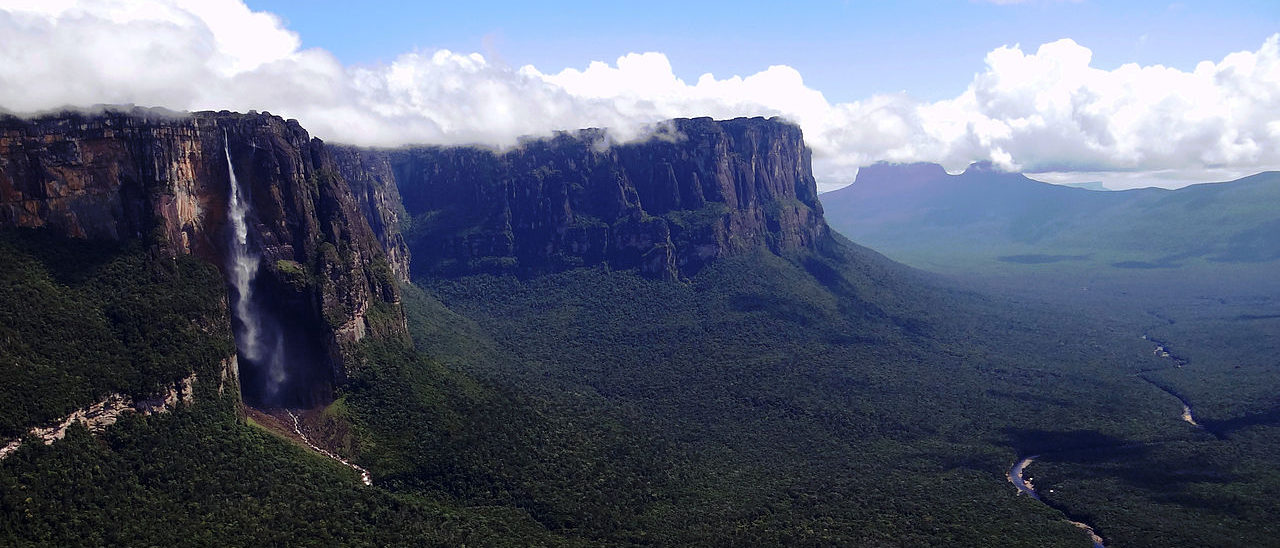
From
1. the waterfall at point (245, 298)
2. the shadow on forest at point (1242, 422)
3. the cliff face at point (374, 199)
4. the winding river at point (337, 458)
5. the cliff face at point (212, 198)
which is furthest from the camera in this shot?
the cliff face at point (374, 199)

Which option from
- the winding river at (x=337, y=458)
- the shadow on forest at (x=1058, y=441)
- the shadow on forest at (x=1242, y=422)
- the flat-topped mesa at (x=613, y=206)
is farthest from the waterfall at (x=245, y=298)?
the shadow on forest at (x=1242, y=422)

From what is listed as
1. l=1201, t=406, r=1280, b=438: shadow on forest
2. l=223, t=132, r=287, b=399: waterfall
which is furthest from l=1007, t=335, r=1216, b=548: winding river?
l=223, t=132, r=287, b=399: waterfall

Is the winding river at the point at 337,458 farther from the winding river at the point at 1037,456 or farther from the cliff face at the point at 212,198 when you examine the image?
the winding river at the point at 1037,456

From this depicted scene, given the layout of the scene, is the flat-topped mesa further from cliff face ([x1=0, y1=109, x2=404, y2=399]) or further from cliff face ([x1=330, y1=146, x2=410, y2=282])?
cliff face ([x1=0, y1=109, x2=404, y2=399])

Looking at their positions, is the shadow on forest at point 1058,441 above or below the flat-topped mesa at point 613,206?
below

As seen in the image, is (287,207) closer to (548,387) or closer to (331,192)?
(331,192)

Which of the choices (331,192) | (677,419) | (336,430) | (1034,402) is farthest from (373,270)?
(1034,402)

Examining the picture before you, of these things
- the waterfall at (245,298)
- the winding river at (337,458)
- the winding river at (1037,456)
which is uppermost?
the waterfall at (245,298)

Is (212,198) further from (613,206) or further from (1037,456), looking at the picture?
(613,206)
